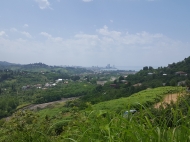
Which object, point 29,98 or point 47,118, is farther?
point 29,98

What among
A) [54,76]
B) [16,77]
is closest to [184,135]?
[16,77]

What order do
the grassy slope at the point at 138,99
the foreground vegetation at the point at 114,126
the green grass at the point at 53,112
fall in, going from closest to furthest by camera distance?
the foreground vegetation at the point at 114,126 → the grassy slope at the point at 138,99 → the green grass at the point at 53,112

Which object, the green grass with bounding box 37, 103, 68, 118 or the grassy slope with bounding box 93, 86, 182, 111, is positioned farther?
the green grass with bounding box 37, 103, 68, 118

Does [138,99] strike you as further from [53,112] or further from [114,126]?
[53,112]

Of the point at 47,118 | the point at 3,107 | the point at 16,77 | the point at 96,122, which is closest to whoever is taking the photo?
the point at 96,122

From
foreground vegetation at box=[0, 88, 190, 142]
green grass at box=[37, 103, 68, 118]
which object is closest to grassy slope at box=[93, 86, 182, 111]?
foreground vegetation at box=[0, 88, 190, 142]

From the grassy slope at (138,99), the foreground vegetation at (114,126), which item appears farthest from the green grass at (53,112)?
the grassy slope at (138,99)

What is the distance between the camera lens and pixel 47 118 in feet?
9.18

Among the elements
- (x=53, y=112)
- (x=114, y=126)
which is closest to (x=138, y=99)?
(x=114, y=126)

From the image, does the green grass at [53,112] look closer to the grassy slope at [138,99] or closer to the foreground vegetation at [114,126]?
the foreground vegetation at [114,126]

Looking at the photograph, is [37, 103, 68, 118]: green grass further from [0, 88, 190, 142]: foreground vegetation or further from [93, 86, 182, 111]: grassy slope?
[93, 86, 182, 111]: grassy slope

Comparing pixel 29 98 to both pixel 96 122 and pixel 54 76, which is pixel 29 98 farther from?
pixel 96 122

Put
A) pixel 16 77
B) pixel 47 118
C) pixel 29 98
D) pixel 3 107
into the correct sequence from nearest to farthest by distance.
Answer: pixel 47 118
pixel 3 107
pixel 29 98
pixel 16 77

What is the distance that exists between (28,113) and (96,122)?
109cm
